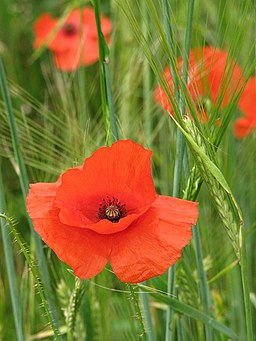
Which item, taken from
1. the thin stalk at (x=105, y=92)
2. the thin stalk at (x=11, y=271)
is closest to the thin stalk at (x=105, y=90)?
the thin stalk at (x=105, y=92)

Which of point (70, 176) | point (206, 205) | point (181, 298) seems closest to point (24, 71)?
point (206, 205)

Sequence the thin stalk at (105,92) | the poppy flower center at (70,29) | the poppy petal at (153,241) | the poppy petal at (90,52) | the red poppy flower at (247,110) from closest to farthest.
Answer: the poppy petal at (153,241)
the thin stalk at (105,92)
the red poppy flower at (247,110)
the poppy petal at (90,52)
the poppy flower center at (70,29)

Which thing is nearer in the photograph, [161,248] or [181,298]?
[161,248]

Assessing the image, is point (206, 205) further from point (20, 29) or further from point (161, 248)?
point (20, 29)

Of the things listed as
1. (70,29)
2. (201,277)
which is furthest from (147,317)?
(70,29)

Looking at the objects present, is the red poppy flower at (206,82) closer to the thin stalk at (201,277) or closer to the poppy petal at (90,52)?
the thin stalk at (201,277)

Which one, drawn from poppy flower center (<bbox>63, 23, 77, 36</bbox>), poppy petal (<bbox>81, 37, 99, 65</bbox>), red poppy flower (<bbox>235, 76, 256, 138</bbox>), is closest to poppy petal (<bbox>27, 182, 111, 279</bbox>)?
red poppy flower (<bbox>235, 76, 256, 138</bbox>)

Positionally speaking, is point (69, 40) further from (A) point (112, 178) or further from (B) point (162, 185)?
(A) point (112, 178)
